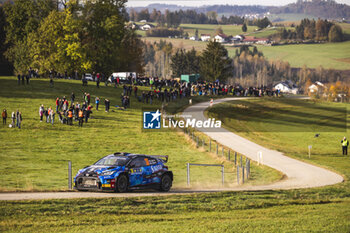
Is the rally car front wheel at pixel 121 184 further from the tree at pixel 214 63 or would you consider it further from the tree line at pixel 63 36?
the tree at pixel 214 63

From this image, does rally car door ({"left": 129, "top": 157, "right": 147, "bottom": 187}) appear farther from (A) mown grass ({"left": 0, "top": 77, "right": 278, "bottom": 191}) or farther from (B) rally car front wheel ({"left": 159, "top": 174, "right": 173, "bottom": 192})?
(A) mown grass ({"left": 0, "top": 77, "right": 278, "bottom": 191})

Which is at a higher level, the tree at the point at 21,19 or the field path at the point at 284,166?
the tree at the point at 21,19

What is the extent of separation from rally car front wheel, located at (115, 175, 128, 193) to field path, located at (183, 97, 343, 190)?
6844mm

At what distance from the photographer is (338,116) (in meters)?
85.2

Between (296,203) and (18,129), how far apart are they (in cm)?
3141

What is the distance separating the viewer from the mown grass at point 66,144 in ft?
92.1

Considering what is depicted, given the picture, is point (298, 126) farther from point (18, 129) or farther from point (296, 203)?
point (296, 203)

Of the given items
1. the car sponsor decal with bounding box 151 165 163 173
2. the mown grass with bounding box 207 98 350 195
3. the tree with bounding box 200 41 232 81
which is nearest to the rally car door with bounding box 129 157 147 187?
the car sponsor decal with bounding box 151 165 163 173

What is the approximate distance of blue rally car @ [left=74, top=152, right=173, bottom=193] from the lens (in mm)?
19719

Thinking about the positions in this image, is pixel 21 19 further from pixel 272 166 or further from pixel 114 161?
pixel 114 161

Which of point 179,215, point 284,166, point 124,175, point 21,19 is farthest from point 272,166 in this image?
point 21,19

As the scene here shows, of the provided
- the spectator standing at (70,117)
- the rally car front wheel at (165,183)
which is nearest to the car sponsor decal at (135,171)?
the rally car front wheel at (165,183)

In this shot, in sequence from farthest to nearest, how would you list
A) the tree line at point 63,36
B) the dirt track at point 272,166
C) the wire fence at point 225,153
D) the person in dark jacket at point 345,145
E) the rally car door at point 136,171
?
the tree line at point 63,36 < the person in dark jacket at point 345,145 < the wire fence at point 225,153 < the rally car door at point 136,171 < the dirt track at point 272,166

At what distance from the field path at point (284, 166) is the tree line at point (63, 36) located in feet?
116
